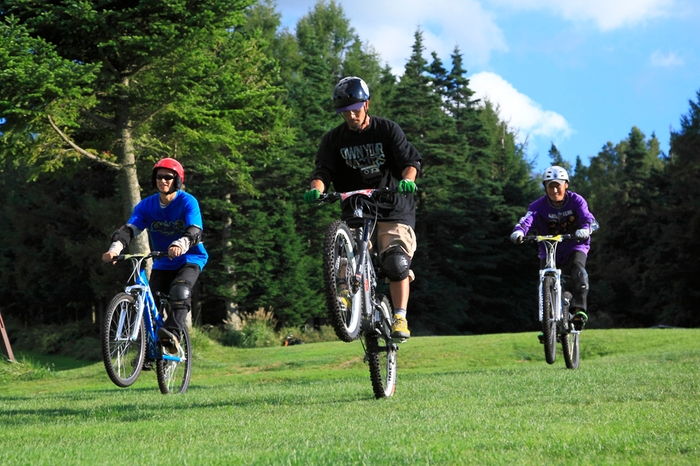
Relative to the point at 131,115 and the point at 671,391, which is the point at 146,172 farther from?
the point at 671,391

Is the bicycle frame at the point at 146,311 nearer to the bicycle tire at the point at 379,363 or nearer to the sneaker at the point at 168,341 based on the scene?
the sneaker at the point at 168,341

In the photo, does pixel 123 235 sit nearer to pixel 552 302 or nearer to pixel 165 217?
pixel 165 217

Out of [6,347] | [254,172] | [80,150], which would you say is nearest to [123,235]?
[80,150]

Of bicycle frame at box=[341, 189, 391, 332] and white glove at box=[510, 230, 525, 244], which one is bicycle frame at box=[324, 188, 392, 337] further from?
white glove at box=[510, 230, 525, 244]

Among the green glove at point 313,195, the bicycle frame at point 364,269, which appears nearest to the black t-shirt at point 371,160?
the bicycle frame at point 364,269

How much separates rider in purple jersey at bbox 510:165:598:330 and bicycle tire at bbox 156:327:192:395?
15.5ft

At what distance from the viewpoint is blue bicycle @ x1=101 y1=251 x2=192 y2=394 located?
9.12 metres

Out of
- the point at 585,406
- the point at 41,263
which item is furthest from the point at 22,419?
the point at 41,263

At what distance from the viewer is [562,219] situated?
12.4 metres

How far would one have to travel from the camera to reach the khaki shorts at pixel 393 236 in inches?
344

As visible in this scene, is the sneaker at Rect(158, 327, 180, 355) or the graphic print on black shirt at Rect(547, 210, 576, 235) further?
the graphic print on black shirt at Rect(547, 210, 576, 235)

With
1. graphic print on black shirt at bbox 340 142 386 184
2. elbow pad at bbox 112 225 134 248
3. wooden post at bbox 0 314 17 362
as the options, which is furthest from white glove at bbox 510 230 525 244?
wooden post at bbox 0 314 17 362

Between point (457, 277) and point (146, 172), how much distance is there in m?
31.3

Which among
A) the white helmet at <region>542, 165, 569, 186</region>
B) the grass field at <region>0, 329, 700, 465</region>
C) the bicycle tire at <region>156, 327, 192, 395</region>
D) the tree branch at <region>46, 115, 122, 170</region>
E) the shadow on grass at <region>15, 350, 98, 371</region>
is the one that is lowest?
the shadow on grass at <region>15, 350, 98, 371</region>
